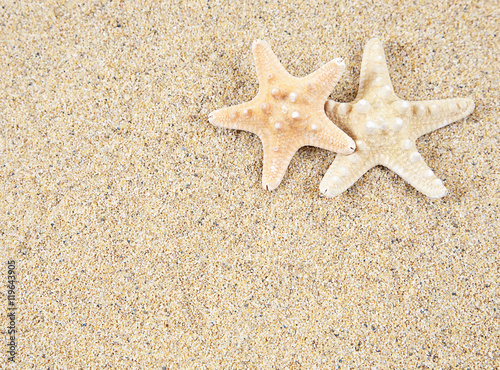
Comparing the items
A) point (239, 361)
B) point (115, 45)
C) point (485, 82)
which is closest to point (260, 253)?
point (239, 361)

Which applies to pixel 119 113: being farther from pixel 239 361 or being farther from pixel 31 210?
pixel 239 361

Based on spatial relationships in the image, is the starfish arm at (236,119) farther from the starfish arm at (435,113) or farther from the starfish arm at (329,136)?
the starfish arm at (435,113)

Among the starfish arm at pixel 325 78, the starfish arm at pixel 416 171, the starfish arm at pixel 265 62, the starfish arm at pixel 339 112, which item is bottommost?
the starfish arm at pixel 416 171

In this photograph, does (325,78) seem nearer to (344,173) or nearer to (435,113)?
(344,173)

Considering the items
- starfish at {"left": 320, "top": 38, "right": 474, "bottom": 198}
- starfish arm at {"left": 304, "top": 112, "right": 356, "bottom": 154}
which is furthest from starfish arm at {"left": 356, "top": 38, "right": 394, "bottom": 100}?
starfish arm at {"left": 304, "top": 112, "right": 356, "bottom": 154}

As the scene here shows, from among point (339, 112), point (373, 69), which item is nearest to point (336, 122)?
point (339, 112)

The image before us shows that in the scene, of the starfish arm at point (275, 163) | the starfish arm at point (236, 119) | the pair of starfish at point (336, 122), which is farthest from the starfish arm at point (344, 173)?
the starfish arm at point (236, 119)
